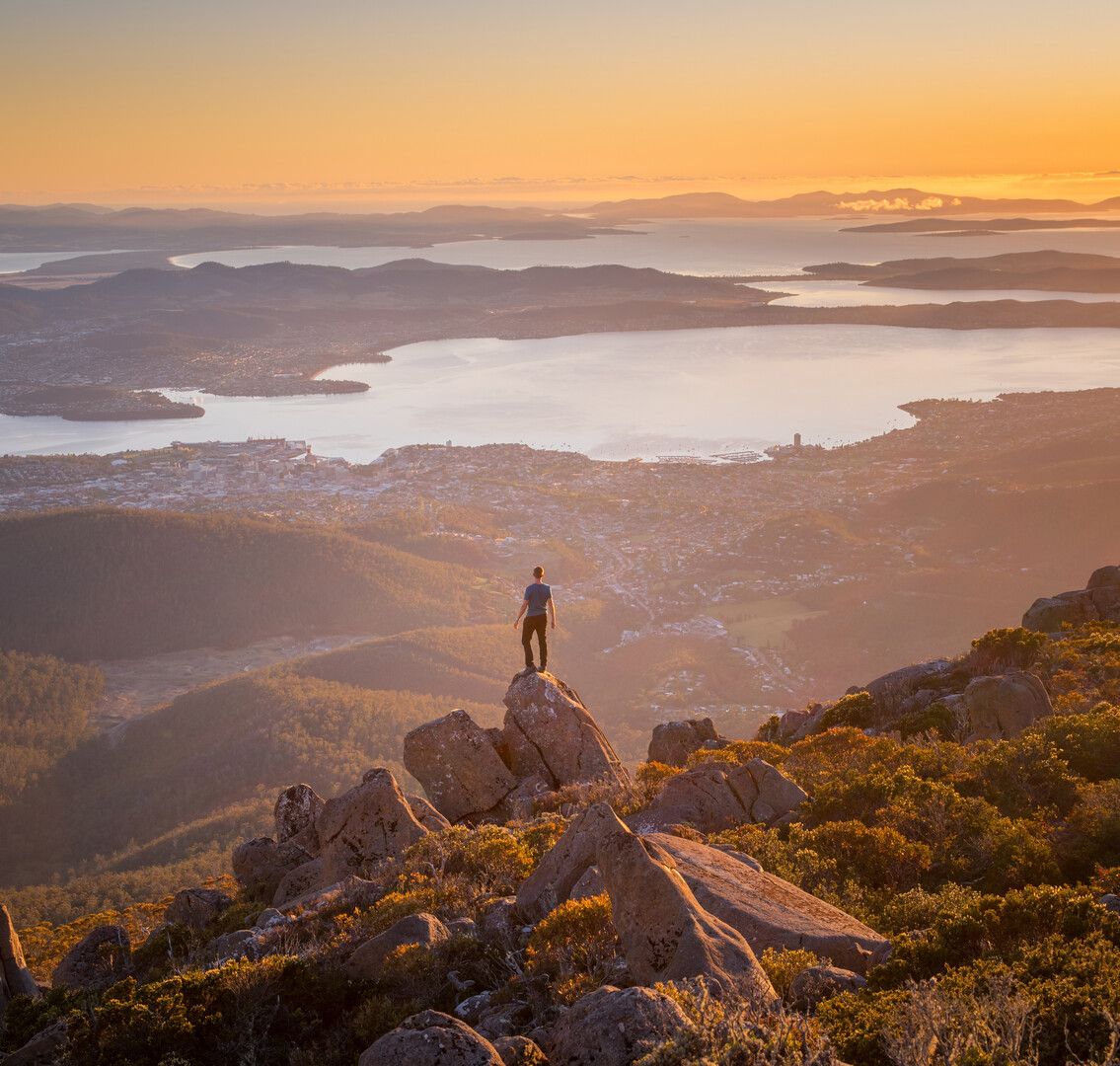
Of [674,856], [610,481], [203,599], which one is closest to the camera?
[674,856]

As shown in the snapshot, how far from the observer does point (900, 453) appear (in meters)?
133

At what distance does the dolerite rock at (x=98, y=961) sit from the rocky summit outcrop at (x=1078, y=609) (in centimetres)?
2654

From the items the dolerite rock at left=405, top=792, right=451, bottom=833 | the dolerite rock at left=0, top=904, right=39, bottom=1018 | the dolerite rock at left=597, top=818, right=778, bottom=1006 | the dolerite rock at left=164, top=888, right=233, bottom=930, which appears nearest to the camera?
the dolerite rock at left=597, top=818, right=778, bottom=1006

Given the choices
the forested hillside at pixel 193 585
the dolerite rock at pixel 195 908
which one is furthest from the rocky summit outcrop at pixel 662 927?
the forested hillside at pixel 193 585

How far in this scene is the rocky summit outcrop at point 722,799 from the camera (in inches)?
732

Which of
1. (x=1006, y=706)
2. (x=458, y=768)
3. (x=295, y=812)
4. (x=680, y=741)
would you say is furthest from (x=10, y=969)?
(x=1006, y=706)

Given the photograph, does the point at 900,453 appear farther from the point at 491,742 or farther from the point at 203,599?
the point at 491,742

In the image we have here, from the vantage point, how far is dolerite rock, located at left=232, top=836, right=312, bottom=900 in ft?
65.3

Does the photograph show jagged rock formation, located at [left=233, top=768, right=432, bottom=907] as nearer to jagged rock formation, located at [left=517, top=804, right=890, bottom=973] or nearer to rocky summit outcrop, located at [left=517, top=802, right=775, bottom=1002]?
jagged rock formation, located at [left=517, top=804, right=890, bottom=973]

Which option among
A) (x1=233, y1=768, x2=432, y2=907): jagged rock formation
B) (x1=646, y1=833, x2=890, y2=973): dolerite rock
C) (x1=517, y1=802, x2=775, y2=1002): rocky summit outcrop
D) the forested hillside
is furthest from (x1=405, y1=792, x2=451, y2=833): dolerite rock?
the forested hillside

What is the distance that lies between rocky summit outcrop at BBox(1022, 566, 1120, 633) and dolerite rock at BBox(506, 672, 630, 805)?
54.4ft

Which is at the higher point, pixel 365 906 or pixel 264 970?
pixel 264 970

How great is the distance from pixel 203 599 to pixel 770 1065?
296ft

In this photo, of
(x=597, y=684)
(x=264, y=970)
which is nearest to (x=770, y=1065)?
(x=264, y=970)
